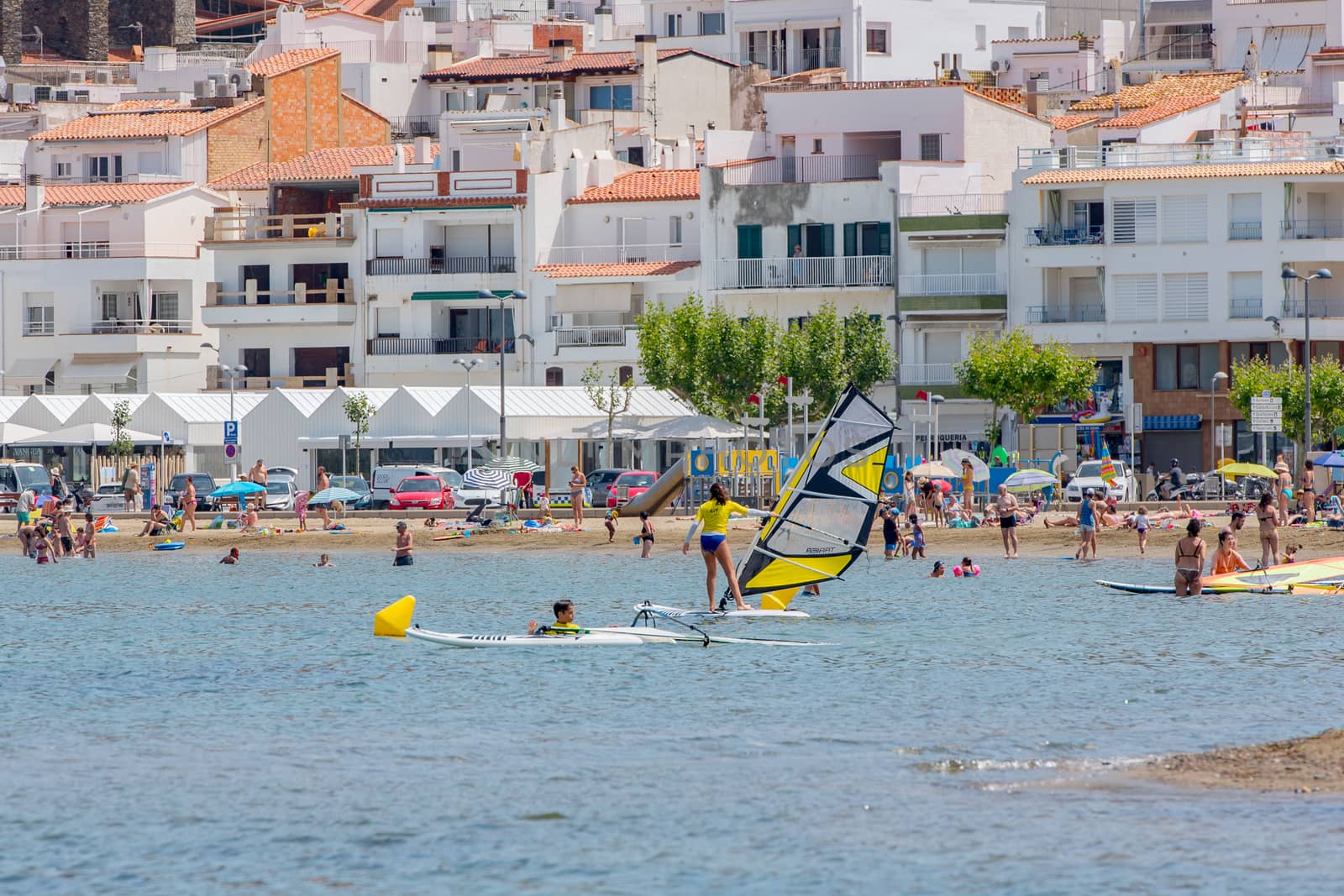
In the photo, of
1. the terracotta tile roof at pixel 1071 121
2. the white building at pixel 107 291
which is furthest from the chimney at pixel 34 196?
the terracotta tile roof at pixel 1071 121

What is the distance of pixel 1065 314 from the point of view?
67188 millimetres

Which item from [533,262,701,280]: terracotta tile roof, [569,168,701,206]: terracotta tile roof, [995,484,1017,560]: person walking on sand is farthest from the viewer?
[569,168,701,206]: terracotta tile roof

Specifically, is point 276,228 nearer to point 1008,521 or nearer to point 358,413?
point 358,413

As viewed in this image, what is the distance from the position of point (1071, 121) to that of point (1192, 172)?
1535cm

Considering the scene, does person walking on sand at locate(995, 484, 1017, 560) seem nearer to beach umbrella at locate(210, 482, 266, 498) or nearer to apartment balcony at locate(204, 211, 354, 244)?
beach umbrella at locate(210, 482, 266, 498)

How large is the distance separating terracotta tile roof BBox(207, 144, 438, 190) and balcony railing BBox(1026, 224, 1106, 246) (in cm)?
2396

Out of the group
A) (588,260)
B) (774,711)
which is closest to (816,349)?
(588,260)

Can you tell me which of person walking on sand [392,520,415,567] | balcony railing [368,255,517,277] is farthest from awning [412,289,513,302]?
person walking on sand [392,520,415,567]

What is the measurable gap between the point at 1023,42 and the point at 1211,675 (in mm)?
69709

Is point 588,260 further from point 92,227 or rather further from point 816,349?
point 92,227

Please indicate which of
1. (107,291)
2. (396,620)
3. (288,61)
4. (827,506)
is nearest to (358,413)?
(107,291)

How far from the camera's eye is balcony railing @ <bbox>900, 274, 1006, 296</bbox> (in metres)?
68.0

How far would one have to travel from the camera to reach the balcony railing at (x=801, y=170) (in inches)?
2842

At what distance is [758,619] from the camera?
32438 mm
